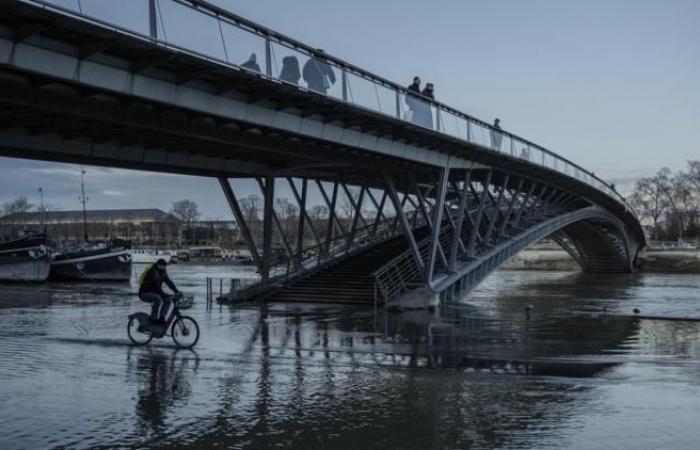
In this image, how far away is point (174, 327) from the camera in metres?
15.1

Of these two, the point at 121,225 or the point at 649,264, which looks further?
the point at 121,225

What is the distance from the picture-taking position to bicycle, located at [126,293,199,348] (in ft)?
48.8

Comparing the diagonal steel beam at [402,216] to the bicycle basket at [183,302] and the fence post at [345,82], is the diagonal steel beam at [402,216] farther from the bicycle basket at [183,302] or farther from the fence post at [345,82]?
the bicycle basket at [183,302]

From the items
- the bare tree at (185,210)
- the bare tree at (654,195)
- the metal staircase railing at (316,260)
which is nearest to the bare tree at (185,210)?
the bare tree at (185,210)

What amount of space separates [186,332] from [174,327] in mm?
312

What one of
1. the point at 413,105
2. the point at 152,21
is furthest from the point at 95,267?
the point at 152,21

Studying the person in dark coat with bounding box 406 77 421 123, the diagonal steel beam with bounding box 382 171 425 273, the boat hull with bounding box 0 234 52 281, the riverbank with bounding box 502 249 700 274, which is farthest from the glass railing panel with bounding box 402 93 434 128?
the riverbank with bounding box 502 249 700 274

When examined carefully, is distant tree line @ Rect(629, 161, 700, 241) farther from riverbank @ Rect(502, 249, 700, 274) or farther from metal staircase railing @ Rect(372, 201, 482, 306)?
metal staircase railing @ Rect(372, 201, 482, 306)

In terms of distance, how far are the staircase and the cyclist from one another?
1266 centimetres

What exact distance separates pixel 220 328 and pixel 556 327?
31.1ft

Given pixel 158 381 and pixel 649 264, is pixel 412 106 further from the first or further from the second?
pixel 649 264

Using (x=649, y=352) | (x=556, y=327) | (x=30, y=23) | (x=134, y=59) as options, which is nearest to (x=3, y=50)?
(x=30, y=23)

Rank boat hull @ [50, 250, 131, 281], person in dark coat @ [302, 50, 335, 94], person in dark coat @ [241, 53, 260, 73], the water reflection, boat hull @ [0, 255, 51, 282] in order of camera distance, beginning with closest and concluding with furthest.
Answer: the water reflection
person in dark coat @ [241, 53, 260, 73]
person in dark coat @ [302, 50, 335, 94]
boat hull @ [0, 255, 51, 282]
boat hull @ [50, 250, 131, 281]

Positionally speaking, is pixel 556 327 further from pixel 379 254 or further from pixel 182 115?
pixel 379 254
